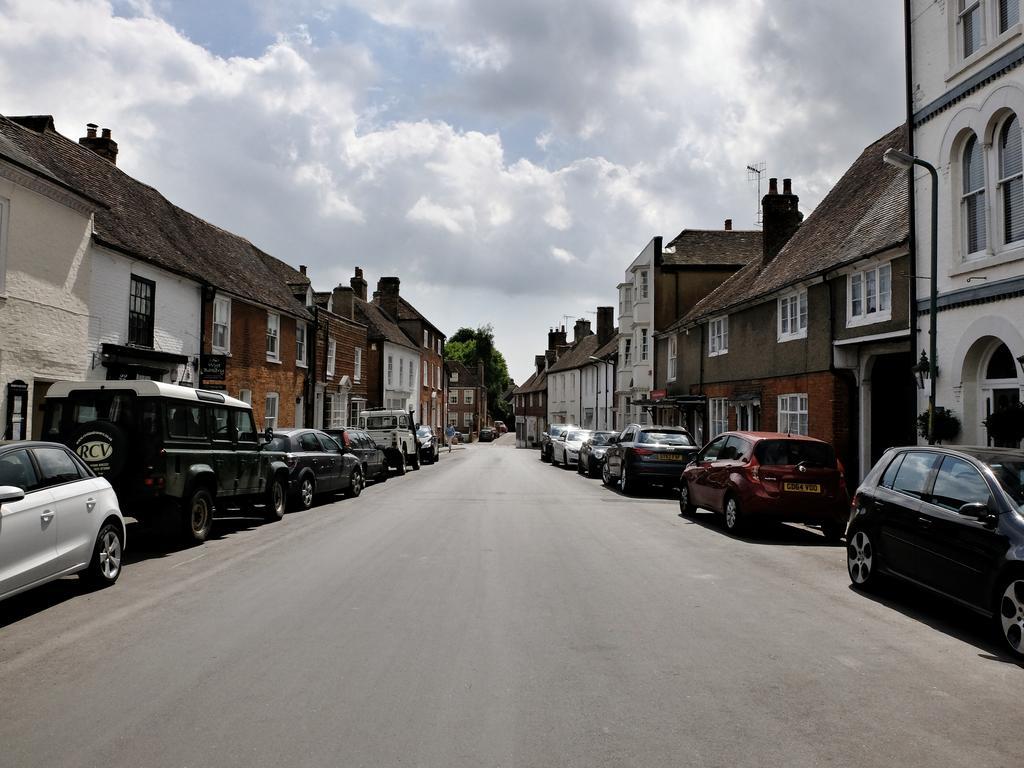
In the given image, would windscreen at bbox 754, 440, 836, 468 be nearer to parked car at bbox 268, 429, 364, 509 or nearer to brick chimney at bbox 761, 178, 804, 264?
parked car at bbox 268, 429, 364, 509

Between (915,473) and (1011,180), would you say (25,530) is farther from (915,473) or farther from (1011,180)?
(1011,180)

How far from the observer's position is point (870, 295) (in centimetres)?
1756

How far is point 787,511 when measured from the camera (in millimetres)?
11891

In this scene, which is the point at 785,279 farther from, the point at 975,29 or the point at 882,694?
the point at 882,694

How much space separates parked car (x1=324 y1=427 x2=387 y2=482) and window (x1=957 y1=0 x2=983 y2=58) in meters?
15.3

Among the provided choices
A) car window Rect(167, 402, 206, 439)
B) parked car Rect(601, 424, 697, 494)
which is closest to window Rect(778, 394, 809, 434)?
parked car Rect(601, 424, 697, 494)

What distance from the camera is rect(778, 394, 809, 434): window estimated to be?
67.1ft

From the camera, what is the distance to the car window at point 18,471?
6719mm

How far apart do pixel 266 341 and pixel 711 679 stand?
2314 centimetres

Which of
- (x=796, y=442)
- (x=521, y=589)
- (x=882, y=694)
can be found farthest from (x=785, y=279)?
(x=882, y=694)

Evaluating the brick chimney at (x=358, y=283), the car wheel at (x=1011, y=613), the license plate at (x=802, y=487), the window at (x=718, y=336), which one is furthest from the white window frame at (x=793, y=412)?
the brick chimney at (x=358, y=283)

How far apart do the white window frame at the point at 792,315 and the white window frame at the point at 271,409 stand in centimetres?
1633

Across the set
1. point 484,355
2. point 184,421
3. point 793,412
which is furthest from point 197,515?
point 484,355

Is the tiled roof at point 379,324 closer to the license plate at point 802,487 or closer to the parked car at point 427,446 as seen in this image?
the parked car at point 427,446
